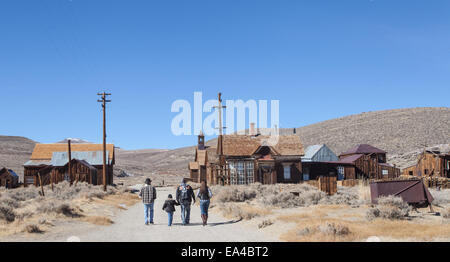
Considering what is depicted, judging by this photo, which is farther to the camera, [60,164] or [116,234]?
[60,164]

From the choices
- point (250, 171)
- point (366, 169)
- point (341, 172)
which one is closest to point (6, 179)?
point (250, 171)

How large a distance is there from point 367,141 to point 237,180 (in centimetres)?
6195

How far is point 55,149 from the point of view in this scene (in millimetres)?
55406

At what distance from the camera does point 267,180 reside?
132ft

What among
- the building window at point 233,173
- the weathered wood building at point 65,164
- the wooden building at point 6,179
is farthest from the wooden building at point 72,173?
the building window at point 233,173

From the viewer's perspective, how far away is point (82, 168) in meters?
47.0

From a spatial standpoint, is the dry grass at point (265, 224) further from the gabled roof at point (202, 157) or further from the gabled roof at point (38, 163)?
the gabled roof at point (38, 163)

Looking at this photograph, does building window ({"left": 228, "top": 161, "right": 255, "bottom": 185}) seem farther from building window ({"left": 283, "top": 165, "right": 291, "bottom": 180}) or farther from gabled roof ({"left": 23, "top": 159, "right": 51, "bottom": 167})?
gabled roof ({"left": 23, "top": 159, "right": 51, "bottom": 167})

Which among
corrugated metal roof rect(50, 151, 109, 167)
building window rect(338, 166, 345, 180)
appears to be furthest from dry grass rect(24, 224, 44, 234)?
corrugated metal roof rect(50, 151, 109, 167)

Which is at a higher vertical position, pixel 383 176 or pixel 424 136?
pixel 424 136

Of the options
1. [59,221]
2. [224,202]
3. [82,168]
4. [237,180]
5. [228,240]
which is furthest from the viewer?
[82,168]
